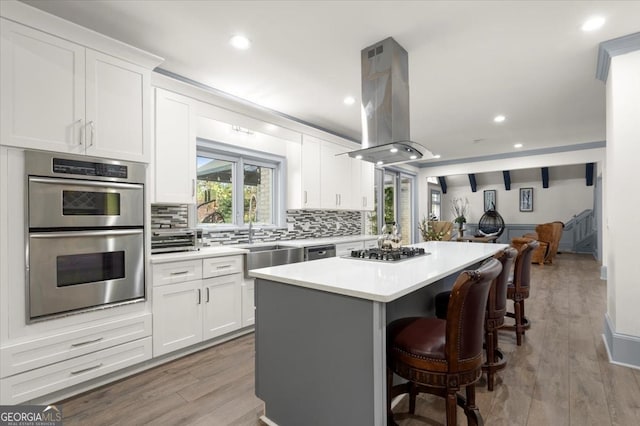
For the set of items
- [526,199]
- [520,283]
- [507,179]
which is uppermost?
[507,179]

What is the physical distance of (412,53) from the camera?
2799 millimetres

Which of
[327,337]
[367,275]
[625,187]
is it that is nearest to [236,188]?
[367,275]

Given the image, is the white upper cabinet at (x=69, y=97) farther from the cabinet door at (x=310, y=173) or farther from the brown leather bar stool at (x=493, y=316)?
the brown leather bar stool at (x=493, y=316)

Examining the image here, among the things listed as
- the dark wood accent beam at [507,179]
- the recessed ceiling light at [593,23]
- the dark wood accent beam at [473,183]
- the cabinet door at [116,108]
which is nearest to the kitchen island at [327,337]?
the cabinet door at [116,108]

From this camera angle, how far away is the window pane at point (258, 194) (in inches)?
164

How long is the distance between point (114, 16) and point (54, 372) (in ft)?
8.01

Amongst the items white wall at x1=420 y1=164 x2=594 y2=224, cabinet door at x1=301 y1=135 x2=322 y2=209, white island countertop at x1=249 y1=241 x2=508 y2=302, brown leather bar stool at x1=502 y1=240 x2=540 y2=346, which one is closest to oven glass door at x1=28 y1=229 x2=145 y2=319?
white island countertop at x1=249 y1=241 x2=508 y2=302

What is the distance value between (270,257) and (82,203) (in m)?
1.78

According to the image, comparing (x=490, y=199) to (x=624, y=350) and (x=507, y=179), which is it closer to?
(x=507, y=179)

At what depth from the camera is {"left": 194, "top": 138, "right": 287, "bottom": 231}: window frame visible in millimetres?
3721

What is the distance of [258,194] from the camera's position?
14.3 feet

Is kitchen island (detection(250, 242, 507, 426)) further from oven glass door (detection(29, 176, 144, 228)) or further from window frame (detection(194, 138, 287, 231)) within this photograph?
window frame (detection(194, 138, 287, 231))

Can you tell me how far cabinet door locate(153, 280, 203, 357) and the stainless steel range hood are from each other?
6.40ft

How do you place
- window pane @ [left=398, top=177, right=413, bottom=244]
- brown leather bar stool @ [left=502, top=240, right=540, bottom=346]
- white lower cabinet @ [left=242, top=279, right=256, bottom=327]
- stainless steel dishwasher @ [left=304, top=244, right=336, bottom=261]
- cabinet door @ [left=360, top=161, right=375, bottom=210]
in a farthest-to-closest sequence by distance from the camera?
window pane @ [left=398, top=177, right=413, bottom=244] → cabinet door @ [left=360, top=161, right=375, bottom=210] → stainless steel dishwasher @ [left=304, top=244, right=336, bottom=261] → white lower cabinet @ [left=242, top=279, right=256, bottom=327] → brown leather bar stool @ [left=502, top=240, right=540, bottom=346]
